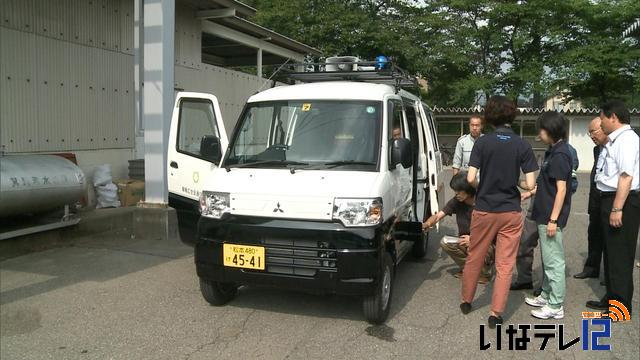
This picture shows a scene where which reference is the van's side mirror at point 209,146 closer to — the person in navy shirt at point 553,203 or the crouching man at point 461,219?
the crouching man at point 461,219

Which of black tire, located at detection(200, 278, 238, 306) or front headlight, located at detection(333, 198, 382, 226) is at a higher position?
front headlight, located at detection(333, 198, 382, 226)

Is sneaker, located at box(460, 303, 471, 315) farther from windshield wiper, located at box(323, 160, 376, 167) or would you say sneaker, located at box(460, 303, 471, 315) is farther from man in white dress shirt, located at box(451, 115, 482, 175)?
man in white dress shirt, located at box(451, 115, 482, 175)

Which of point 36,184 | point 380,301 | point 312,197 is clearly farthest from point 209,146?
point 36,184

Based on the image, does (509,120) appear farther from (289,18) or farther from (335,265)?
(289,18)

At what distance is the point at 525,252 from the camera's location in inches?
221

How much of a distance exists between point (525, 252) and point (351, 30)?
1858 centimetres

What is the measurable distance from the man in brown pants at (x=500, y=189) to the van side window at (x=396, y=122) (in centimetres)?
86

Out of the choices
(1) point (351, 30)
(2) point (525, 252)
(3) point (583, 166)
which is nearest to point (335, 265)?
(2) point (525, 252)

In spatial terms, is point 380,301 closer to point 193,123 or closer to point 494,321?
point 494,321

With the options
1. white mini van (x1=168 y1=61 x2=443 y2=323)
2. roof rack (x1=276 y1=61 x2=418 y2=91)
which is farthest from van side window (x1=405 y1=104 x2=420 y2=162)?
white mini van (x1=168 y1=61 x2=443 y2=323)

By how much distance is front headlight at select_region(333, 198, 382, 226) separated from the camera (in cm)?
408

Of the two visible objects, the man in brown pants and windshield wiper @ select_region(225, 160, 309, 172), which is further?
windshield wiper @ select_region(225, 160, 309, 172)

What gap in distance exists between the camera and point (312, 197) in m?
4.13

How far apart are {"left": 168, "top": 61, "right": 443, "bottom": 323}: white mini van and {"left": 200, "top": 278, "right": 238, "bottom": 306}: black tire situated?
11 mm
